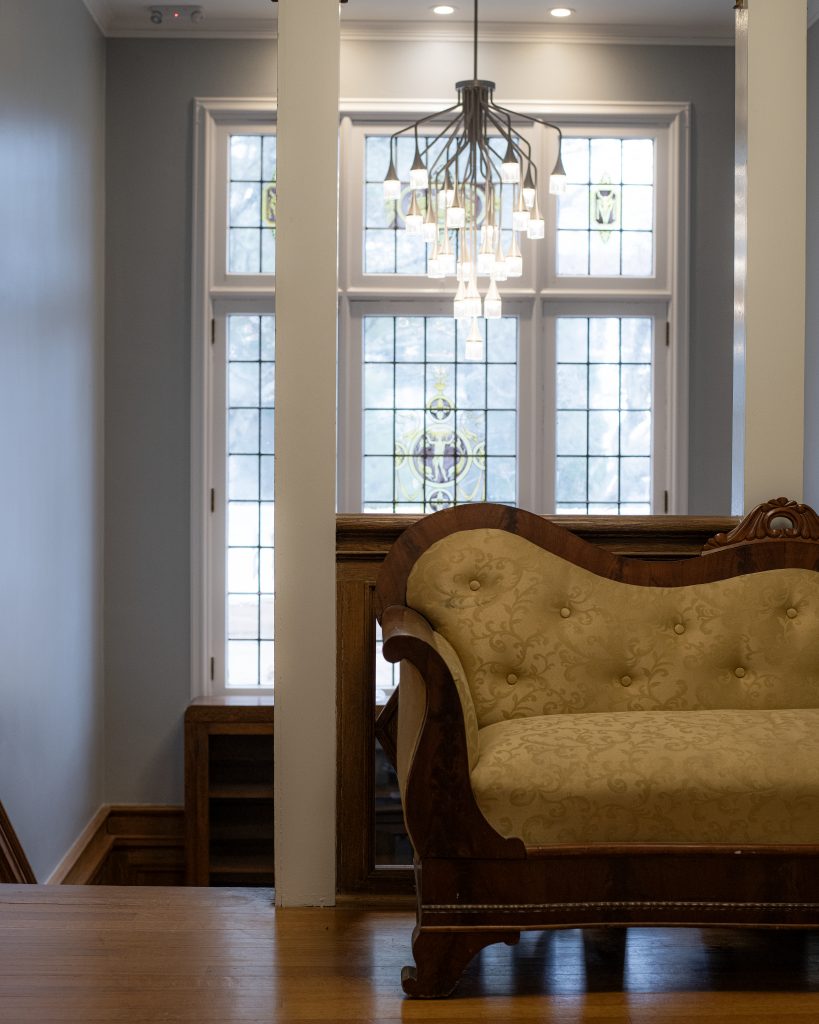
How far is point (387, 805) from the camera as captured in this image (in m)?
2.73

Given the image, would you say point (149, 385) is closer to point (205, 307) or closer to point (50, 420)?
point (205, 307)

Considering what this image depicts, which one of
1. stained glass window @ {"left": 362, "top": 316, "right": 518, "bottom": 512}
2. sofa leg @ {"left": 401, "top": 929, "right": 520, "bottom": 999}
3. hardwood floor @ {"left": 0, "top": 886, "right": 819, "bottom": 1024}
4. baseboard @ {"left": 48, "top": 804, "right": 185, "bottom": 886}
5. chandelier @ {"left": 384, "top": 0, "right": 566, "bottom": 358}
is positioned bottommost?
baseboard @ {"left": 48, "top": 804, "right": 185, "bottom": 886}

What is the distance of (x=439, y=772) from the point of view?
198 cm

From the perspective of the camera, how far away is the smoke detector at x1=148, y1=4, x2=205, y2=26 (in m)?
5.03

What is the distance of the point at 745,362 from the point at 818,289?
2.61 metres

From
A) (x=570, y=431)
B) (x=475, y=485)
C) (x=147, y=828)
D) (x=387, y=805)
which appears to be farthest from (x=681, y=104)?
(x=147, y=828)

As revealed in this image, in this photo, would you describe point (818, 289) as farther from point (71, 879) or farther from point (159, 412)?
point (71, 879)

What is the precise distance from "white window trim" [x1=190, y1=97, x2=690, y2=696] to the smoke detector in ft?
1.18

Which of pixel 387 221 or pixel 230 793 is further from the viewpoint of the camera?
pixel 387 221

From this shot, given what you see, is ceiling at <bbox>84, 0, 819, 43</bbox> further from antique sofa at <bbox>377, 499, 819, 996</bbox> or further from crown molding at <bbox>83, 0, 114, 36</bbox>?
antique sofa at <bbox>377, 499, 819, 996</bbox>

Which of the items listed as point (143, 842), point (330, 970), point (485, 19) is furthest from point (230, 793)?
point (485, 19)

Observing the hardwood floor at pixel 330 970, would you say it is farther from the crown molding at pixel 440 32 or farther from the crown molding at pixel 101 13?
the crown molding at pixel 440 32

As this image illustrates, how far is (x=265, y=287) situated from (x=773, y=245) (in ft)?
10.3

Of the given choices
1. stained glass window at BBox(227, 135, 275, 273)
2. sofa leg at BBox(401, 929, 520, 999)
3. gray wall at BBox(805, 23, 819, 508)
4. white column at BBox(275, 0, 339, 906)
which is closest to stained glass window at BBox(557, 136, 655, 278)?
gray wall at BBox(805, 23, 819, 508)
